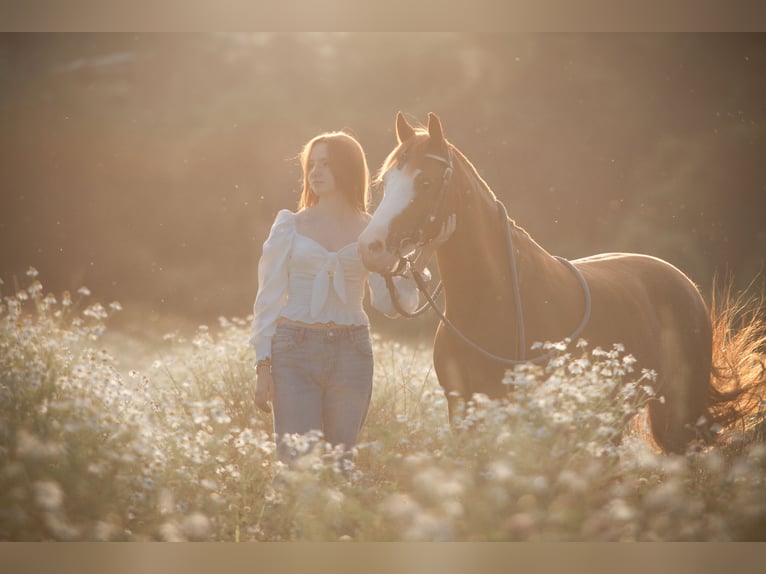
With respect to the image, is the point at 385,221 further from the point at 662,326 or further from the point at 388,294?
the point at 662,326

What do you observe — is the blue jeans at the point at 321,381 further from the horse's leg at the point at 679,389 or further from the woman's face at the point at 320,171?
the horse's leg at the point at 679,389

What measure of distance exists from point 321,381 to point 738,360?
2507mm

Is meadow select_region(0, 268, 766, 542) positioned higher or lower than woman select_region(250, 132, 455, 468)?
lower

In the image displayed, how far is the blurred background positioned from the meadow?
0.83 metres

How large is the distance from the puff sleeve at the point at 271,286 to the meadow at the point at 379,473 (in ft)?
1.31

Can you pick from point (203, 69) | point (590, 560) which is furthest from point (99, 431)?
point (590, 560)

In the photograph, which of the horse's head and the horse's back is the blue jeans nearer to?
the horse's head

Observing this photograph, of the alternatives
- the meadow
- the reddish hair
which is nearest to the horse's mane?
the reddish hair

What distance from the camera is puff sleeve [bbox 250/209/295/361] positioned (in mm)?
3426

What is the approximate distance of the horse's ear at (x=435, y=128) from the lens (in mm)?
3330

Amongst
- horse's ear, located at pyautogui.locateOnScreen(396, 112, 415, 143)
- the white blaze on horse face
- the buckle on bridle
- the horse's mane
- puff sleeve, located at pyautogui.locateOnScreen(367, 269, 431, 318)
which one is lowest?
puff sleeve, located at pyautogui.locateOnScreen(367, 269, 431, 318)

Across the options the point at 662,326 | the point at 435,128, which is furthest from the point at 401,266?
the point at 662,326

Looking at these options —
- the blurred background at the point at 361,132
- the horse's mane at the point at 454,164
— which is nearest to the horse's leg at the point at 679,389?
the blurred background at the point at 361,132

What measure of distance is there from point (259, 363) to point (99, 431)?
80 centimetres
